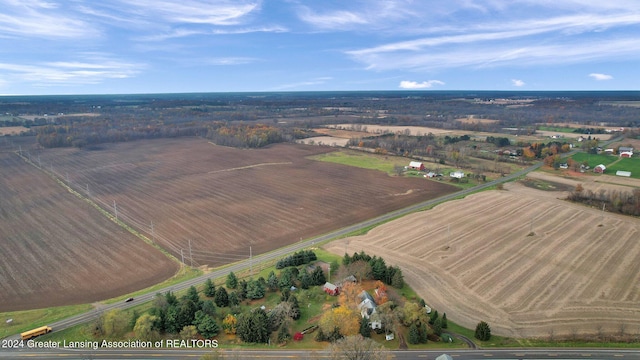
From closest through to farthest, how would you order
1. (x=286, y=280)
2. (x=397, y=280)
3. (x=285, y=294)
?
(x=285, y=294) < (x=286, y=280) < (x=397, y=280)

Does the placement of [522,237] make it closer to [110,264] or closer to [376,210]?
[376,210]

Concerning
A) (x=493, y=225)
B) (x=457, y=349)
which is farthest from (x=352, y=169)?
(x=457, y=349)

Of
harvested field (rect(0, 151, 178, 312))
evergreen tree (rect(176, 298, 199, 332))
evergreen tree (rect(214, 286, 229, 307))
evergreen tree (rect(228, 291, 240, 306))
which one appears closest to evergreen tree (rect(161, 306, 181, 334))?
evergreen tree (rect(176, 298, 199, 332))

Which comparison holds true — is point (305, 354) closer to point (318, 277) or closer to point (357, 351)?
point (357, 351)

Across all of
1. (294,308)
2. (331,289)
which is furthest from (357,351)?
(331,289)

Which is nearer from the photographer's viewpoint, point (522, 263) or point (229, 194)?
point (522, 263)

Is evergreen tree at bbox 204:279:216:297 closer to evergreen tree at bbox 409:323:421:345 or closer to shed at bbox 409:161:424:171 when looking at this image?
evergreen tree at bbox 409:323:421:345

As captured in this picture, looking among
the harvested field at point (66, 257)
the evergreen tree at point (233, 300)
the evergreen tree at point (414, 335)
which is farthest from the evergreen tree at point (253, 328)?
the harvested field at point (66, 257)
